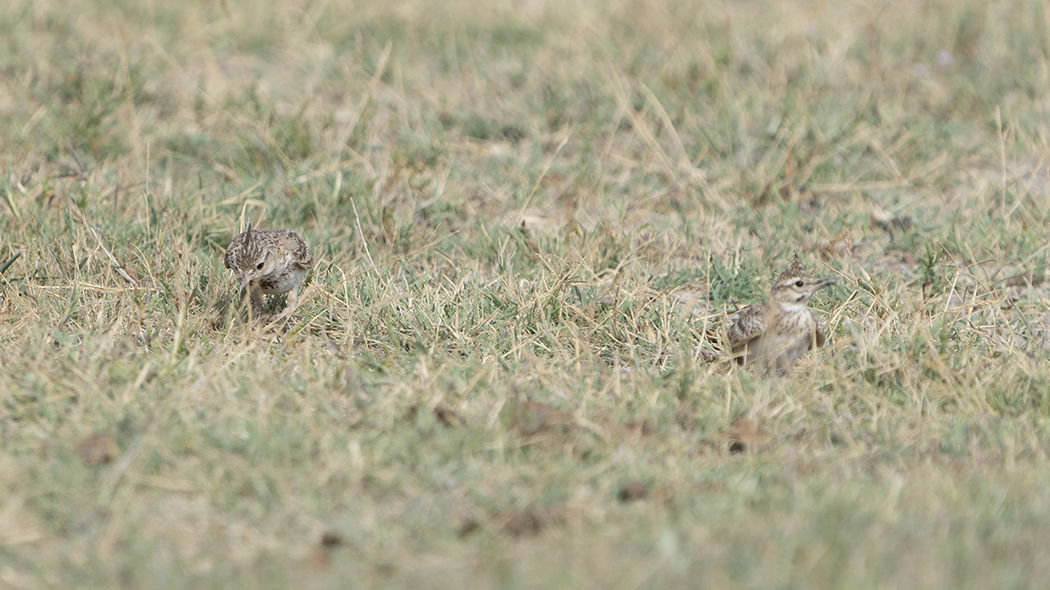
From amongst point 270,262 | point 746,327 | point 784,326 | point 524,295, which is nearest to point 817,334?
point 784,326

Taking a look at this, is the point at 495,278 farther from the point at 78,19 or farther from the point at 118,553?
the point at 78,19

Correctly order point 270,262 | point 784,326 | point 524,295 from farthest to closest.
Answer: point 524,295
point 270,262
point 784,326

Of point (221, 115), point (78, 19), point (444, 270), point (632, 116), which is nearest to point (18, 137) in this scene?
point (221, 115)

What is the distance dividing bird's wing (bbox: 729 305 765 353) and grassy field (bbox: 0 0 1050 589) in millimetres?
142

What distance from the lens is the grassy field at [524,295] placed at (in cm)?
393

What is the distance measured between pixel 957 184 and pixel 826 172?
858mm

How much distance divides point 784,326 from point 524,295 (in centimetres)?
129

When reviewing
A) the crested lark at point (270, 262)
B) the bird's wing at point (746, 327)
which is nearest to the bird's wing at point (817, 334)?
the bird's wing at point (746, 327)

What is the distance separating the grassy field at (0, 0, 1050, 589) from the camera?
3.93 metres

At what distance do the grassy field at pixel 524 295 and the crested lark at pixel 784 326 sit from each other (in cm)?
12

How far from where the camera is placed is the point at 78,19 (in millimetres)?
9898

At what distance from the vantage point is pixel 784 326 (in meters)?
5.51

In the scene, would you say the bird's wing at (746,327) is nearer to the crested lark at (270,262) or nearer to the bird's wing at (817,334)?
the bird's wing at (817,334)

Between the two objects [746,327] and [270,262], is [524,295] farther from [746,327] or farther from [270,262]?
[270,262]
